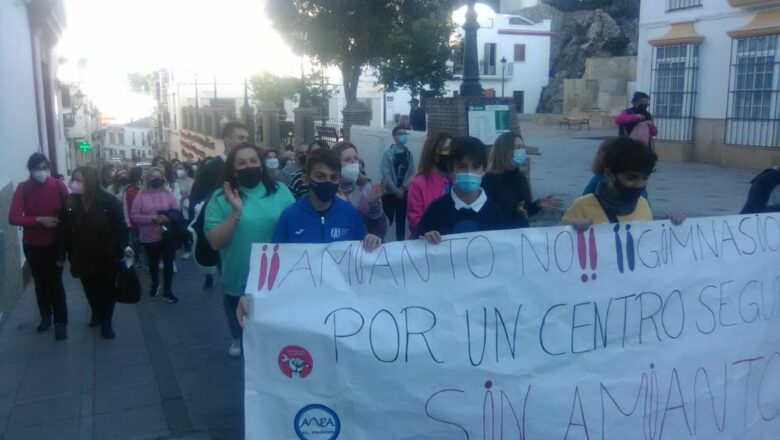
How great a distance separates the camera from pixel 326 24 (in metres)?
23.5

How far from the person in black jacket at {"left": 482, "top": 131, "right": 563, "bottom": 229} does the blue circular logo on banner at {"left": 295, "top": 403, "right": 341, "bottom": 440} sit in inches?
88.1

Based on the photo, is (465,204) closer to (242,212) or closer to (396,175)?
(242,212)

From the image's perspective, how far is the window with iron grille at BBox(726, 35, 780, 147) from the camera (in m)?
16.2

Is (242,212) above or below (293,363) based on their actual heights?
above

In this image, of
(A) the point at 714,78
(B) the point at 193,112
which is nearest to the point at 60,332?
(A) the point at 714,78

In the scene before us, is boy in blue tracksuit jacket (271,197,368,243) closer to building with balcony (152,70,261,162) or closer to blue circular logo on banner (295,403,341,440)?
blue circular logo on banner (295,403,341,440)

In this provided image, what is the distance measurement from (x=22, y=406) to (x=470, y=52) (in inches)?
318

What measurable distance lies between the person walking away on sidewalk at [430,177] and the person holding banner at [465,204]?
1.29m

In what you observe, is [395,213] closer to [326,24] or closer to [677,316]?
[677,316]

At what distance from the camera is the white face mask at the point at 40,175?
682 cm

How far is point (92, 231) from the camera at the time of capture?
6.62m

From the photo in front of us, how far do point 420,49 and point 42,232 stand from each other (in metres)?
17.1

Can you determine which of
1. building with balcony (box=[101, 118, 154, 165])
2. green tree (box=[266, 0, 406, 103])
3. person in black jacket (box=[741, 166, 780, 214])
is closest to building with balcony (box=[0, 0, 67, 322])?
person in black jacket (box=[741, 166, 780, 214])

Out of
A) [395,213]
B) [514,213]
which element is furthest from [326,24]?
[514,213]
